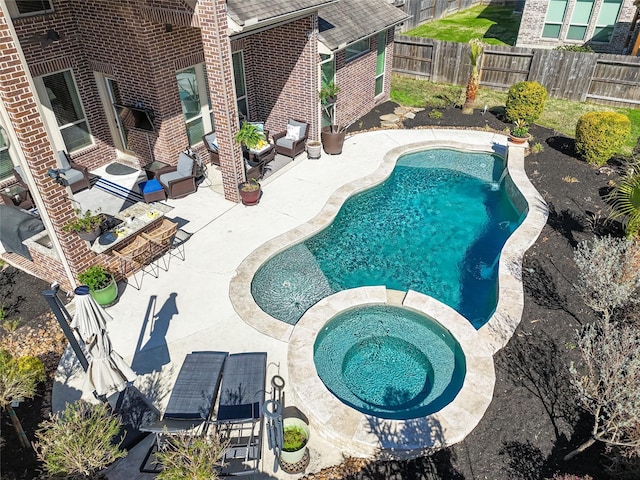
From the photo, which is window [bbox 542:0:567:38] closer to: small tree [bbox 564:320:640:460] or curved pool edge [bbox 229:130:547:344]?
curved pool edge [bbox 229:130:547:344]

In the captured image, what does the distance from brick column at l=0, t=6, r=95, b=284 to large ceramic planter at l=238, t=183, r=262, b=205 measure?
467 cm

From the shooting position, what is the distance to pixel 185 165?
1388 cm

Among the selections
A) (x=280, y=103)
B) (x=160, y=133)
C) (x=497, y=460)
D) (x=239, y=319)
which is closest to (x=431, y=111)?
(x=280, y=103)

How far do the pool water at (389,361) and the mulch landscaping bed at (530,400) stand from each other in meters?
0.97

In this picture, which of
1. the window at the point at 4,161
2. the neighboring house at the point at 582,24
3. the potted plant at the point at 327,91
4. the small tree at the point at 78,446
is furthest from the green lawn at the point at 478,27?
the small tree at the point at 78,446

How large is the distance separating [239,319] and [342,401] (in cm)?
297

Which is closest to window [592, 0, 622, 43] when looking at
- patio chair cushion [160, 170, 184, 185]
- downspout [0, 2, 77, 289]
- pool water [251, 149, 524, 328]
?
pool water [251, 149, 524, 328]

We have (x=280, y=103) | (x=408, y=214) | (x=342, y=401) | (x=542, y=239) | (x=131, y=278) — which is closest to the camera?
(x=342, y=401)

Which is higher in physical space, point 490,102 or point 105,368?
point 105,368

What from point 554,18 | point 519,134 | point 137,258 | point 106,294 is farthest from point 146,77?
point 554,18

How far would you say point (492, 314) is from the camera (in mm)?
10008

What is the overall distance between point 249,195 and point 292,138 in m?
3.94

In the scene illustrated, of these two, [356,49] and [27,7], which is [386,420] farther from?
[356,49]

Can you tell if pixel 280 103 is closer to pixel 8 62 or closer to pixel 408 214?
pixel 408 214
